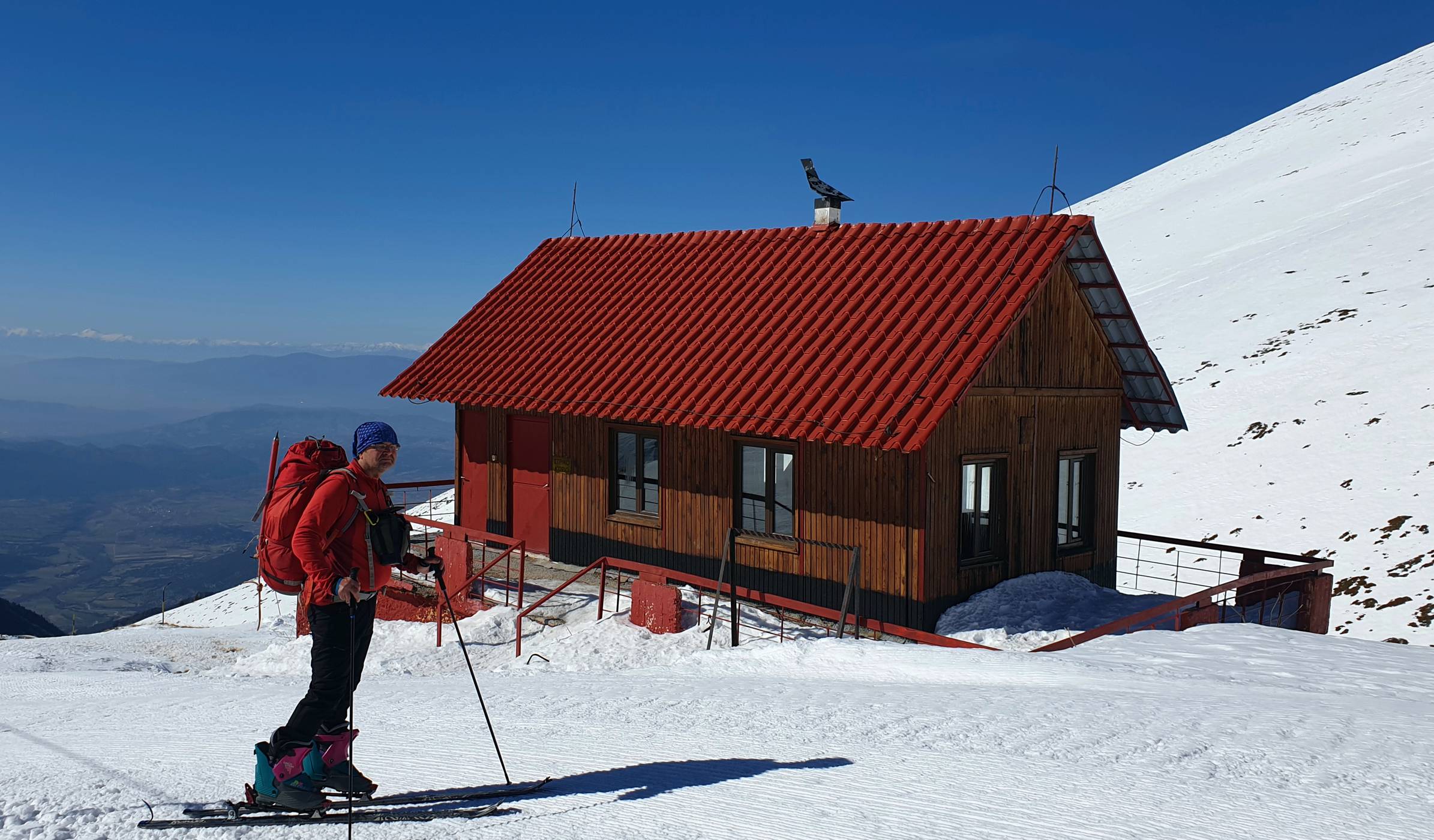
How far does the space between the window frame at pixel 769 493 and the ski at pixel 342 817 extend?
8.84 metres

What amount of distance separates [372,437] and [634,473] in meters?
10.4

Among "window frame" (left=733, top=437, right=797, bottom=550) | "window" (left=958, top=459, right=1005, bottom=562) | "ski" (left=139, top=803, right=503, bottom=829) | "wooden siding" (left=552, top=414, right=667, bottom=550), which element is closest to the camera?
"ski" (left=139, top=803, right=503, bottom=829)

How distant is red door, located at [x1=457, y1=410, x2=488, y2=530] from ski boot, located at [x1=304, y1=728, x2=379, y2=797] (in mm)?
12752

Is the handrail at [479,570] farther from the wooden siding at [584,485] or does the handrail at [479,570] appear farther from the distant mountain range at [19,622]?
the distant mountain range at [19,622]

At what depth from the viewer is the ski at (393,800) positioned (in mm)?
5480

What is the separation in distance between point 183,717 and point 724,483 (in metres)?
7.97

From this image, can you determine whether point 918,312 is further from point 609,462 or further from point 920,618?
point 609,462

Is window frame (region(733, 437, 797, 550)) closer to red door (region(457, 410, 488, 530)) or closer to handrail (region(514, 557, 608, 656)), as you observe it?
handrail (region(514, 557, 608, 656))

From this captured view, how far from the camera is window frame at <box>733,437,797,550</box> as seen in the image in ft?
46.6

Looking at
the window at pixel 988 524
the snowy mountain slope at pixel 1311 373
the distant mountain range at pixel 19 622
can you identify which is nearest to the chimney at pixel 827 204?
the window at pixel 988 524

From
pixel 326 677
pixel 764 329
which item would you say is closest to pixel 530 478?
pixel 764 329

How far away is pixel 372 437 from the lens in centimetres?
599

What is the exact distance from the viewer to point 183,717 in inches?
329

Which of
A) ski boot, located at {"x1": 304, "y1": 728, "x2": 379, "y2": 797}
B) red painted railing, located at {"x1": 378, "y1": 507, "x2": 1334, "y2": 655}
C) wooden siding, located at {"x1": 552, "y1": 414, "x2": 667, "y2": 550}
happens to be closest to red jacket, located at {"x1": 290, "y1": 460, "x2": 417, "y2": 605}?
ski boot, located at {"x1": 304, "y1": 728, "x2": 379, "y2": 797}
